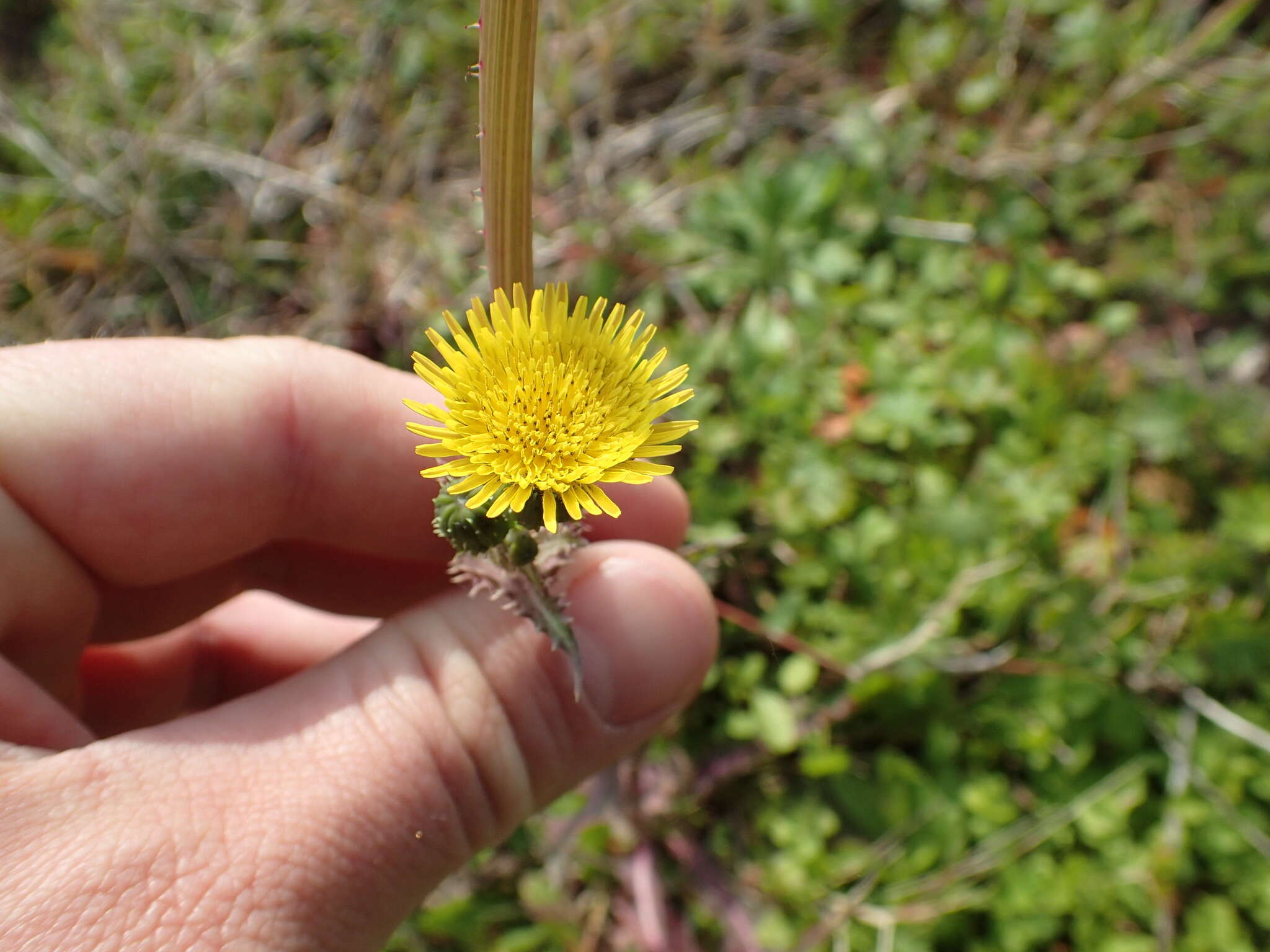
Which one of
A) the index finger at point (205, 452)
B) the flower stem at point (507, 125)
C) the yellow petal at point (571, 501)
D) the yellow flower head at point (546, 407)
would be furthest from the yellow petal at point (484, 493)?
the index finger at point (205, 452)

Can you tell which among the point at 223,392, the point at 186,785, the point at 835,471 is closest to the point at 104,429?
the point at 223,392

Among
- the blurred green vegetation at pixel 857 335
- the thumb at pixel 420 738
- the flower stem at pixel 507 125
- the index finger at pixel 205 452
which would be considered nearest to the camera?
the flower stem at pixel 507 125

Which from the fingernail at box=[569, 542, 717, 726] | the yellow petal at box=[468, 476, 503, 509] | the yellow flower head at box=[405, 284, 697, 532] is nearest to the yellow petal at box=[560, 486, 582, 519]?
the yellow flower head at box=[405, 284, 697, 532]

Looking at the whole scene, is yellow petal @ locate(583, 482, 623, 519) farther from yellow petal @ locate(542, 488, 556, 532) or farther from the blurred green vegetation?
the blurred green vegetation

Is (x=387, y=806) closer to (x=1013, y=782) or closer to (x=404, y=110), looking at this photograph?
(x=1013, y=782)

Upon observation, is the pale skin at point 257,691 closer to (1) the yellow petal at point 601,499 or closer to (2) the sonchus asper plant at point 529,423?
(2) the sonchus asper plant at point 529,423

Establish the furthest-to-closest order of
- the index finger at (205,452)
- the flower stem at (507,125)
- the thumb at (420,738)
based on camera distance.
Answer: the index finger at (205,452)
the thumb at (420,738)
the flower stem at (507,125)

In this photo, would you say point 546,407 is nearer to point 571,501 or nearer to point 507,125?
point 571,501
